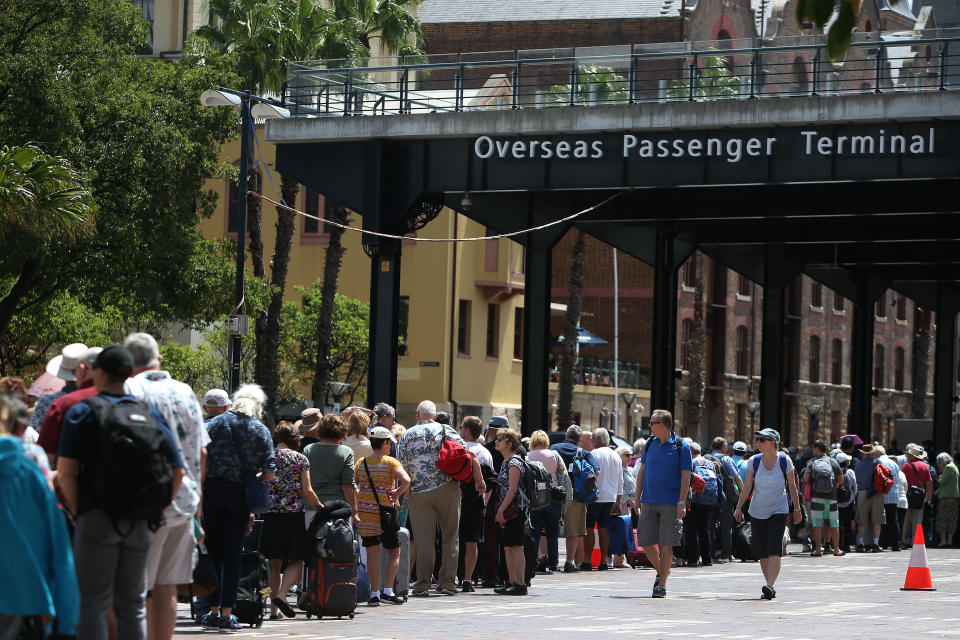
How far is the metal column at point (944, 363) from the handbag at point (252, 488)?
39.6m

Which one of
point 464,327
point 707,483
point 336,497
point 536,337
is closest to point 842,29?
point 336,497

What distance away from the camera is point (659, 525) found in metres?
18.0

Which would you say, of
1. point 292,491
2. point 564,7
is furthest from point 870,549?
point 564,7

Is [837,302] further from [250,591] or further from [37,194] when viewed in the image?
[250,591]

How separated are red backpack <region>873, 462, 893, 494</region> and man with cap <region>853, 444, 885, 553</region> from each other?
10 centimetres

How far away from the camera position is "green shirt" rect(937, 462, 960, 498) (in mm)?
33219

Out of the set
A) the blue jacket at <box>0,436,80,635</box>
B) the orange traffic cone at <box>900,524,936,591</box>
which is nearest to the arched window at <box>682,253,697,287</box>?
the orange traffic cone at <box>900,524,936,591</box>

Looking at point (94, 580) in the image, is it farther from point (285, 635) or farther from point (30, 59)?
point (30, 59)

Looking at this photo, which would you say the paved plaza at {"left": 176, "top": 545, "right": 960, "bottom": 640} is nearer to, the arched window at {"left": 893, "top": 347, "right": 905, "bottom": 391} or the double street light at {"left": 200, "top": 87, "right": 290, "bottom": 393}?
the double street light at {"left": 200, "top": 87, "right": 290, "bottom": 393}

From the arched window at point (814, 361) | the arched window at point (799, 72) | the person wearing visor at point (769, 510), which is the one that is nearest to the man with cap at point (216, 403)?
the person wearing visor at point (769, 510)

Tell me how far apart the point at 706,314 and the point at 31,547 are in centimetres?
6531

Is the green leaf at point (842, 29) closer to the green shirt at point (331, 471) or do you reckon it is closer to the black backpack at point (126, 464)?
the black backpack at point (126, 464)

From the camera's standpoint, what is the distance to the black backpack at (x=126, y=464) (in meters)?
8.91

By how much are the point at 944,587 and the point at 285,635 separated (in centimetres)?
1089
